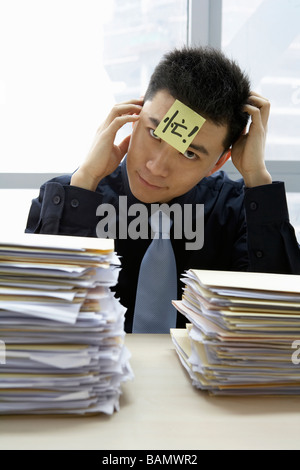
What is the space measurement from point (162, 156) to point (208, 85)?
0.22m

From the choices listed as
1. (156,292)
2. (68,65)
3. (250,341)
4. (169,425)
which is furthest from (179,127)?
(68,65)

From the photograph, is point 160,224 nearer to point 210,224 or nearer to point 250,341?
point 210,224

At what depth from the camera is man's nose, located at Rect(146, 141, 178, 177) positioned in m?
1.14

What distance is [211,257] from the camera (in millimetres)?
1406

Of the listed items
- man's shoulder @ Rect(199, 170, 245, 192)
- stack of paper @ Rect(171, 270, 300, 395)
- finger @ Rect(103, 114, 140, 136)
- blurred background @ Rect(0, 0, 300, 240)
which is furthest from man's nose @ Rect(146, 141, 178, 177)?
blurred background @ Rect(0, 0, 300, 240)

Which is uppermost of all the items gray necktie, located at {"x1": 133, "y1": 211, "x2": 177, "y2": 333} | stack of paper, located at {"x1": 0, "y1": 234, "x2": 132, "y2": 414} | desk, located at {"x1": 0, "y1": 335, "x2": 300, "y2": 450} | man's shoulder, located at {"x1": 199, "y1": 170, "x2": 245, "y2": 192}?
man's shoulder, located at {"x1": 199, "y1": 170, "x2": 245, "y2": 192}

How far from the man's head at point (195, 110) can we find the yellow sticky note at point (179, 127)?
13 cm

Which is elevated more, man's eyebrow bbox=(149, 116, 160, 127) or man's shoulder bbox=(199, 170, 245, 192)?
man's shoulder bbox=(199, 170, 245, 192)

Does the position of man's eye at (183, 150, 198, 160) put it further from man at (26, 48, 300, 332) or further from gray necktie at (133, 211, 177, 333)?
gray necktie at (133, 211, 177, 333)

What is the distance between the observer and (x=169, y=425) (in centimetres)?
53

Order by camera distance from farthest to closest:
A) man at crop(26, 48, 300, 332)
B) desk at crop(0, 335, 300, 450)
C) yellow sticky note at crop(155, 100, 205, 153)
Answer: man at crop(26, 48, 300, 332) → yellow sticky note at crop(155, 100, 205, 153) → desk at crop(0, 335, 300, 450)

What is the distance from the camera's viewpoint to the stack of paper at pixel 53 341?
20.8 inches

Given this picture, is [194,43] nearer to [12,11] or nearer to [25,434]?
[12,11]

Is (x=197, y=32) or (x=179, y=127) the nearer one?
(x=179, y=127)
